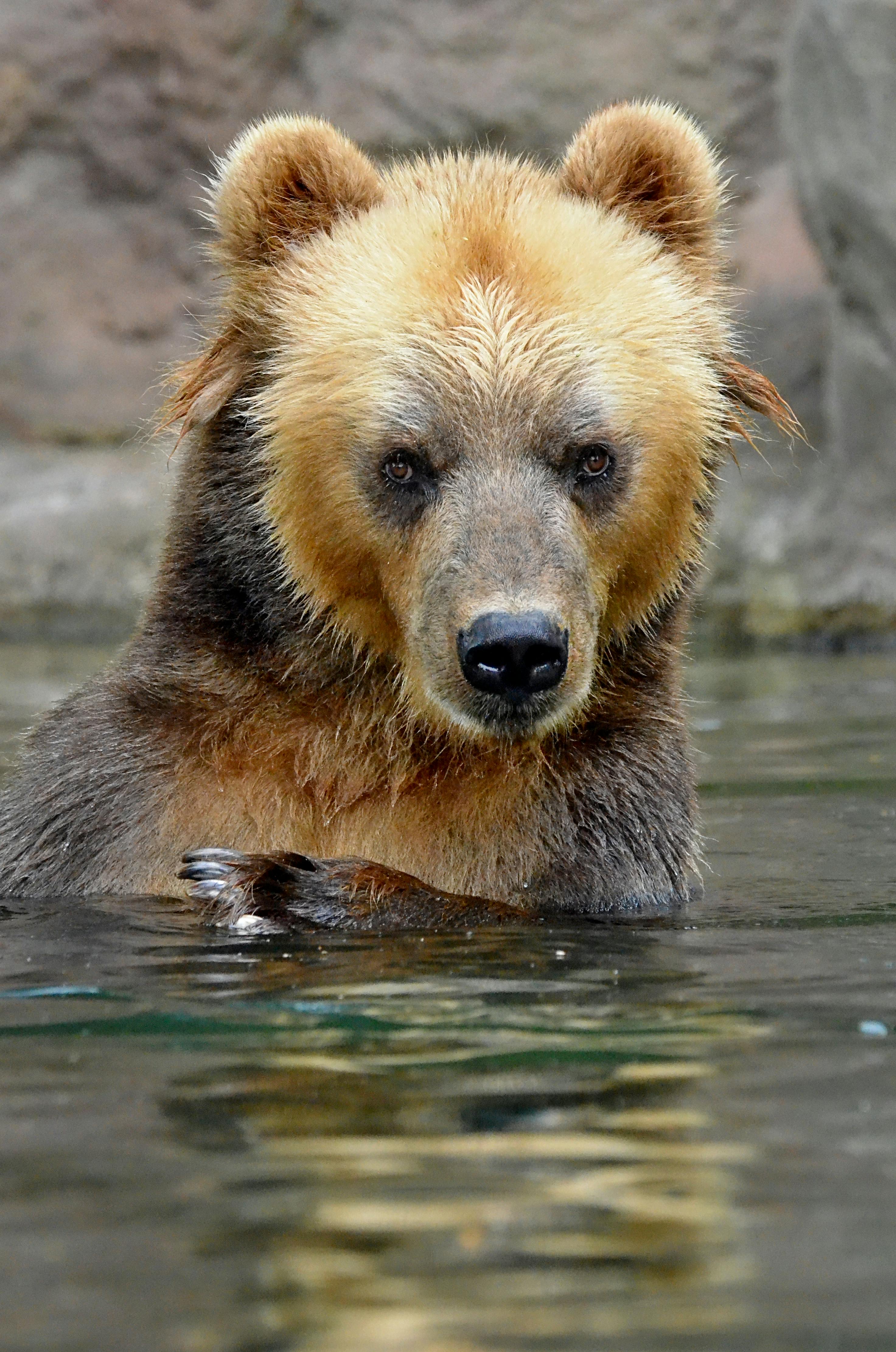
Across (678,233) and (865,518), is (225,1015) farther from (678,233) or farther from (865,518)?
(865,518)

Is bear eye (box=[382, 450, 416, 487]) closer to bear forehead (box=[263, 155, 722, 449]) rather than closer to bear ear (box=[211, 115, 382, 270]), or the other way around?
bear forehead (box=[263, 155, 722, 449])

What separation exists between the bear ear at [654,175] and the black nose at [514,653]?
149 cm

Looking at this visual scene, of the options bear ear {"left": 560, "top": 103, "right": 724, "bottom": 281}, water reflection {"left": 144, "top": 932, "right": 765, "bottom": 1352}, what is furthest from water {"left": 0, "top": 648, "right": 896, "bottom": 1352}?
bear ear {"left": 560, "top": 103, "right": 724, "bottom": 281}

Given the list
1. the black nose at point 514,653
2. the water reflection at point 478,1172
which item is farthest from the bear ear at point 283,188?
the water reflection at point 478,1172

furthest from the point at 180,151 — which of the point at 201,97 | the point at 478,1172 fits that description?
the point at 478,1172

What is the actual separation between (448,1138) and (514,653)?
1899mm

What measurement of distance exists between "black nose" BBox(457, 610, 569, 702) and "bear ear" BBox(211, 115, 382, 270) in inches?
54.4

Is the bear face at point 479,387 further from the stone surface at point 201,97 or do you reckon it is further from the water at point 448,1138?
the stone surface at point 201,97

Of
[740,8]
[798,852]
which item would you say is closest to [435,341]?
[798,852]

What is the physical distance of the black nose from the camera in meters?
4.55

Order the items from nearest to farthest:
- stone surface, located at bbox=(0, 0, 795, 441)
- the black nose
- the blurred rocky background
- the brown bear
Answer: the black nose
the brown bear
the blurred rocky background
stone surface, located at bbox=(0, 0, 795, 441)

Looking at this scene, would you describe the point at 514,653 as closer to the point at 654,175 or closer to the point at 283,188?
the point at 283,188

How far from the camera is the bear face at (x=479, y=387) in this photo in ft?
16.0

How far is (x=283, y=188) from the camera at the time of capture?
537cm
